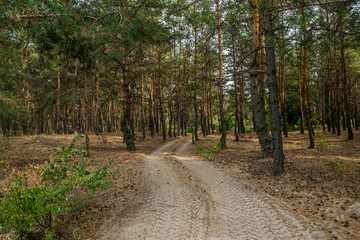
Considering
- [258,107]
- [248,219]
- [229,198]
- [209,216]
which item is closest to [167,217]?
[209,216]

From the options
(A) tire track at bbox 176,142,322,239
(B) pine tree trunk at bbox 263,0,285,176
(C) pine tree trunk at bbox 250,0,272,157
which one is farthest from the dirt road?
(C) pine tree trunk at bbox 250,0,272,157

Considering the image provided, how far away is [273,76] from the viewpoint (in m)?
7.79

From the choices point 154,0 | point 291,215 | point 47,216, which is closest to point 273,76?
point 291,215

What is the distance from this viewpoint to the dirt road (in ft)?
13.0

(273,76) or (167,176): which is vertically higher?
(273,76)

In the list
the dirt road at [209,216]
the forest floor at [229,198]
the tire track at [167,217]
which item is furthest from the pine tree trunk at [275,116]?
the tire track at [167,217]

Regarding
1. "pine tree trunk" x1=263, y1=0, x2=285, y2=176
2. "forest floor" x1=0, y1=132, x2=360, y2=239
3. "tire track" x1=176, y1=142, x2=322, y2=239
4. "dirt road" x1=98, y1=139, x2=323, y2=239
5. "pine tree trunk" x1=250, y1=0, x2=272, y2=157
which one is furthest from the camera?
"pine tree trunk" x1=250, y1=0, x2=272, y2=157

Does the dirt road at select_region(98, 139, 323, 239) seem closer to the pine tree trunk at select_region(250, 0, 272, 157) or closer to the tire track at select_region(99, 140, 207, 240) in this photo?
the tire track at select_region(99, 140, 207, 240)

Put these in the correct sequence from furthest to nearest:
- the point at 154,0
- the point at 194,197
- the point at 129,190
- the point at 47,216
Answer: the point at 154,0 → the point at 129,190 → the point at 194,197 → the point at 47,216

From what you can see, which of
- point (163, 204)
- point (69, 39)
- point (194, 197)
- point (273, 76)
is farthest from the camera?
point (69, 39)

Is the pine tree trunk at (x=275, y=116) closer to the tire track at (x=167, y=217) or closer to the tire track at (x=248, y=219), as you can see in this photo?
the tire track at (x=248, y=219)

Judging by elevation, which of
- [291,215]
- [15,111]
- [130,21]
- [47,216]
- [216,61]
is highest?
[216,61]

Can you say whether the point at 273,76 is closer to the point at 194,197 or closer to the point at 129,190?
the point at 194,197

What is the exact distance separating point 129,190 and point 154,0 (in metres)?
13.0
